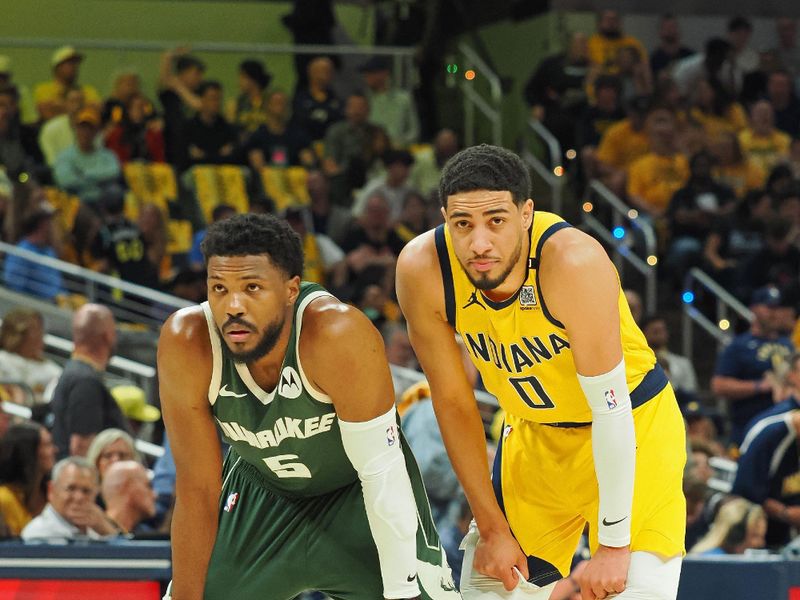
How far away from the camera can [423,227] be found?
11.6 m

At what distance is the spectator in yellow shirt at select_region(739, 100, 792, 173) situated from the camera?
13273mm

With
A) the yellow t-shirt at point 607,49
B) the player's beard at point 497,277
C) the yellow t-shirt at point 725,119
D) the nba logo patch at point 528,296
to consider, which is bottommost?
the nba logo patch at point 528,296

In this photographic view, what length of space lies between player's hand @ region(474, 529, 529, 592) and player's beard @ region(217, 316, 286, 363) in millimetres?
1004

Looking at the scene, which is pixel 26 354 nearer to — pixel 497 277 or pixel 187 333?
pixel 187 333

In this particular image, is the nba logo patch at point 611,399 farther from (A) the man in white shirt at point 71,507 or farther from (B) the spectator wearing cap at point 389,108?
(B) the spectator wearing cap at point 389,108

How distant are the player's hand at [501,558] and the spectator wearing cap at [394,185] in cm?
722

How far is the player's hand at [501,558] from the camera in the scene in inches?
184

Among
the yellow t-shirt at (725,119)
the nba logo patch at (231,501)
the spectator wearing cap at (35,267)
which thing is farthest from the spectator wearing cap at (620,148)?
the nba logo patch at (231,501)

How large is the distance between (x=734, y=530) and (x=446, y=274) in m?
3.08

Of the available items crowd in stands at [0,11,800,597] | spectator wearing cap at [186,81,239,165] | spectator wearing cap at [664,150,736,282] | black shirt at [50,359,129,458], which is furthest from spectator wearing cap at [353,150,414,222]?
black shirt at [50,359,129,458]

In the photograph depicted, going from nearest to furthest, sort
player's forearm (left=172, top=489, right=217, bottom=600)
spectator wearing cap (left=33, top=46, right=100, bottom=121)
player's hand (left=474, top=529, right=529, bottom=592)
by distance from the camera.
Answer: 1. player's forearm (left=172, top=489, right=217, bottom=600)
2. player's hand (left=474, top=529, right=529, bottom=592)
3. spectator wearing cap (left=33, top=46, right=100, bottom=121)

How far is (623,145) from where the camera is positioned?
1305 centimetres

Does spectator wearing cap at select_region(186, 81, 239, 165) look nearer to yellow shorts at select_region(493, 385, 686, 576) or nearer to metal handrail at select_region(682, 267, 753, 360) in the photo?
metal handrail at select_region(682, 267, 753, 360)

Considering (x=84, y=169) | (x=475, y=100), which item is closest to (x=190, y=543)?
(x=84, y=169)
